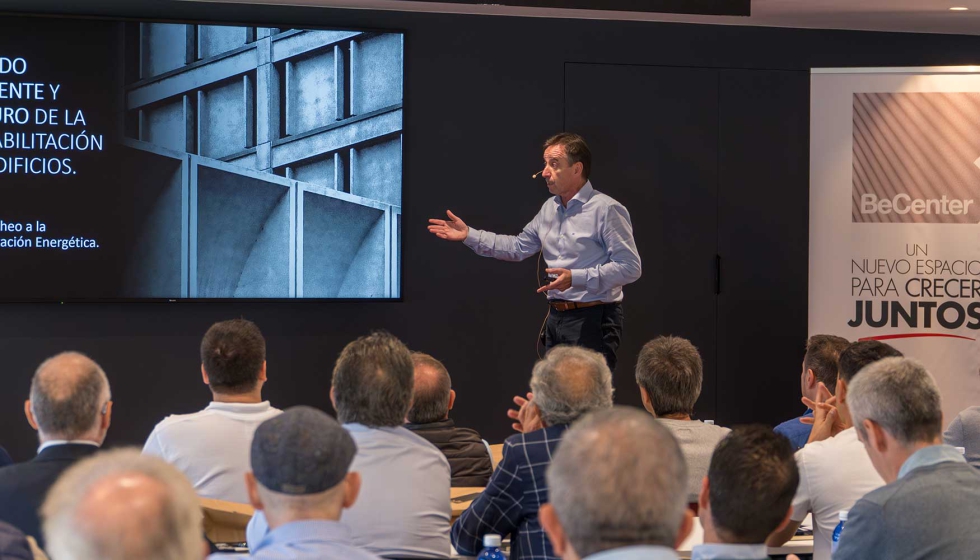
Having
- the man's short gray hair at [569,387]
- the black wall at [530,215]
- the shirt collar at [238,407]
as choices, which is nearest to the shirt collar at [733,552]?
the man's short gray hair at [569,387]

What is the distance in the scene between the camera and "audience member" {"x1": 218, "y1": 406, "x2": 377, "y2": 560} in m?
1.66

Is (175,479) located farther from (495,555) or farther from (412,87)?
(412,87)

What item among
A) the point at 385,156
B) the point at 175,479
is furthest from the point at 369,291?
the point at 175,479

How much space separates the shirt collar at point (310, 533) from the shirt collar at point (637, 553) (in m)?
0.52

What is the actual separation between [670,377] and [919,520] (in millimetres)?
1315

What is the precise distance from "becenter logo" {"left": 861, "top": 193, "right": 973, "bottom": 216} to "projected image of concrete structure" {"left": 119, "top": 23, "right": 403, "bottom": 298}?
2721mm

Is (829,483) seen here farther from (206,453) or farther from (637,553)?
(206,453)

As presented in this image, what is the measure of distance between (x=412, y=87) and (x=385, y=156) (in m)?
0.45

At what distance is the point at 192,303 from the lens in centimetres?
Result: 548

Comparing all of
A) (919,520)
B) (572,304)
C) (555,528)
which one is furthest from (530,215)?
(555,528)

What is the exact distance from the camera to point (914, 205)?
5.75 meters

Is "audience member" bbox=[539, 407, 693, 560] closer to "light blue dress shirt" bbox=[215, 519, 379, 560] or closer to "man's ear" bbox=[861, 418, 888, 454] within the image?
"light blue dress shirt" bbox=[215, 519, 379, 560]

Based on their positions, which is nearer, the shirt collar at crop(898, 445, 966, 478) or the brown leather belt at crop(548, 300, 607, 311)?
the shirt collar at crop(898, 445, 966, 478)

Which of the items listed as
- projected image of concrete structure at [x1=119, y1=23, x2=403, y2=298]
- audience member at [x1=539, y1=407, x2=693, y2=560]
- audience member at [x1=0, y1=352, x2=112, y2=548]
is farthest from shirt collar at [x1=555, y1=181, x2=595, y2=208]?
audience member at [x1=539, y1=407, x2=693, y2=560]
